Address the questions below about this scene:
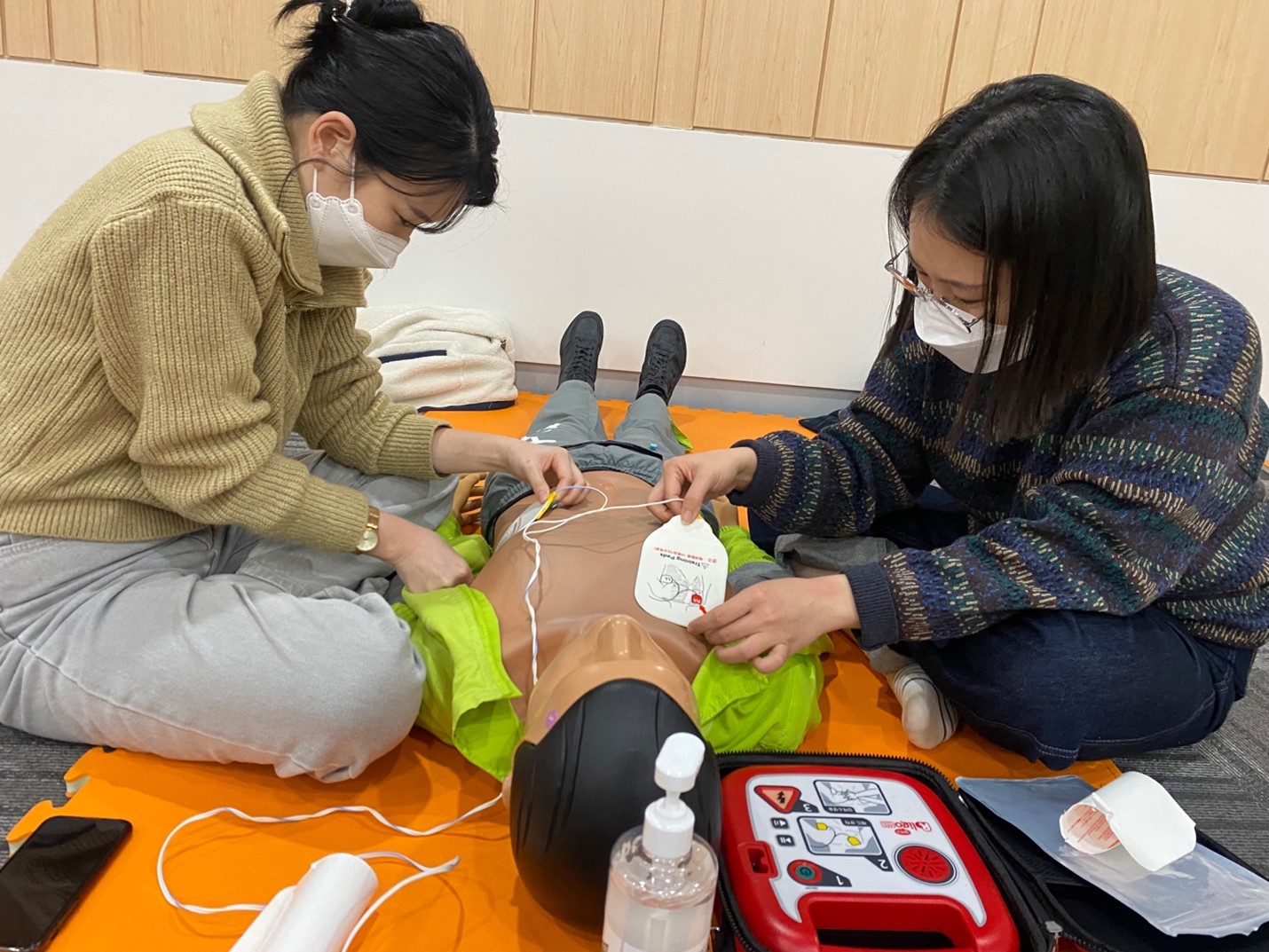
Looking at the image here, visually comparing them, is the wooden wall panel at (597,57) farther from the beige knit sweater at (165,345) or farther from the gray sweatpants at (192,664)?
the gray sweatpants at (192,664)

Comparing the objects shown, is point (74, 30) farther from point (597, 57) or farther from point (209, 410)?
point (209, 410)

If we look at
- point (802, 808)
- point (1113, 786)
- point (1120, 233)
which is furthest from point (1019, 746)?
point (1120, 233)

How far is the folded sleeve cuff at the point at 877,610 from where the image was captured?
1093 mm

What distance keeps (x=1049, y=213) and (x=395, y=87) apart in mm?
710

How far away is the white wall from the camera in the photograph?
2.25 m

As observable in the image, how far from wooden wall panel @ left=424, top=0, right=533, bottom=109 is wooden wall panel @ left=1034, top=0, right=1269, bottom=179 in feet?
4.19

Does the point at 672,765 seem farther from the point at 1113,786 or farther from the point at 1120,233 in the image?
the point at 1120,233

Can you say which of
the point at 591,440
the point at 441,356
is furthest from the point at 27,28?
the point at 591,440

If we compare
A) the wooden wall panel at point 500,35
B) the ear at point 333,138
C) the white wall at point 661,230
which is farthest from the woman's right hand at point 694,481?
the wooden wall panel at point 500,35

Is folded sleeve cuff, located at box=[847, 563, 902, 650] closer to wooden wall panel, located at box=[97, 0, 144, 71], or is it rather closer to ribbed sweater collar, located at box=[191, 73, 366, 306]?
ribbed sweater collar, located at box=[191, 73, 366, 306]

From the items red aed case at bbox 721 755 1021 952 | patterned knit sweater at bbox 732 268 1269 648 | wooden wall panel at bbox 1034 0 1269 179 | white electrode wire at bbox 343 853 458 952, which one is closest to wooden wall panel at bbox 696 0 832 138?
wooden wall panel at bbox 1034 0 1269 179

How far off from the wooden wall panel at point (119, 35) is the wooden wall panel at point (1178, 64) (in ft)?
7.25

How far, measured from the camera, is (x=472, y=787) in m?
1.08

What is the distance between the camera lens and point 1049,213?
92cm
